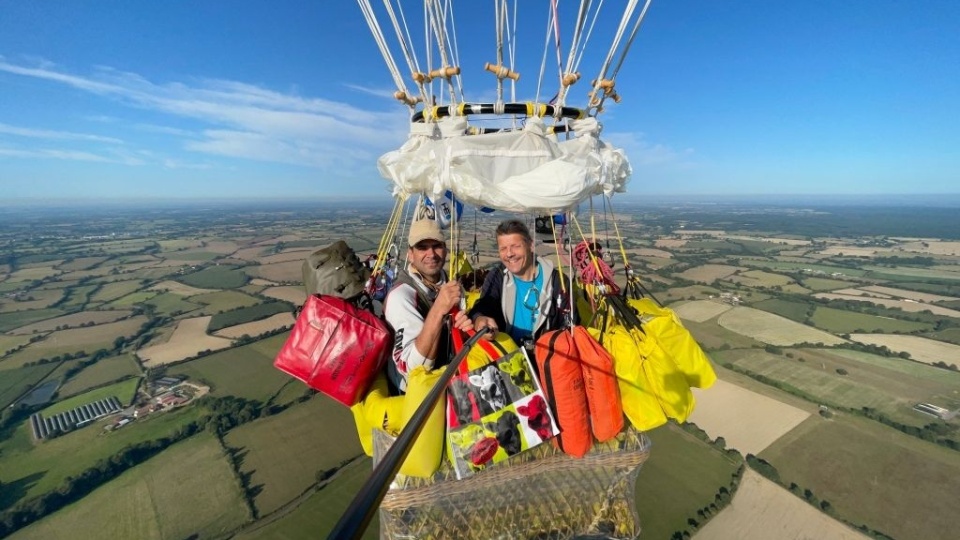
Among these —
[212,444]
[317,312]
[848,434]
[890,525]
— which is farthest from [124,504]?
[848,434]

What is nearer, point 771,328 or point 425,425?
point 425,425

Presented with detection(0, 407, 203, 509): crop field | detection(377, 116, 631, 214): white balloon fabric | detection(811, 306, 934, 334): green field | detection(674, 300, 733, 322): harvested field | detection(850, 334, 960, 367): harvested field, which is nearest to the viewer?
detection(377, 116, 631, 214): white balloon fabric

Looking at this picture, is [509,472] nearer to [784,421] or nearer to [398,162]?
[398,162]

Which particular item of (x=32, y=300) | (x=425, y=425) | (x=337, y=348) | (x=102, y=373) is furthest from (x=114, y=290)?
(x=425, y=425)

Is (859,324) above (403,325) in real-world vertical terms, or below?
below

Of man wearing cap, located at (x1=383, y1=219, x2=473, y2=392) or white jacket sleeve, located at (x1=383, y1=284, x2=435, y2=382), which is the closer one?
man wearing cap, located at (x1=383, y1=219, x2=473, y2=392)

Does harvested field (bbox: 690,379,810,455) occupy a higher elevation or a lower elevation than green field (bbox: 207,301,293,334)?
lower

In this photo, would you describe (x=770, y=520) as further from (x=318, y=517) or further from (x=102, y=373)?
(x=102, y=373)

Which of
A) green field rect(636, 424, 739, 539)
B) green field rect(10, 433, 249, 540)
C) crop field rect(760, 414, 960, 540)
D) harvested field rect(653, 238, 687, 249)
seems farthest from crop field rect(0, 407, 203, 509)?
harvested field rect(653, 238, 687, 249)

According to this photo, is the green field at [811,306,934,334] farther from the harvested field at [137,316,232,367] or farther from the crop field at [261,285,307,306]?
the harvested field at [137,316,232,367]
